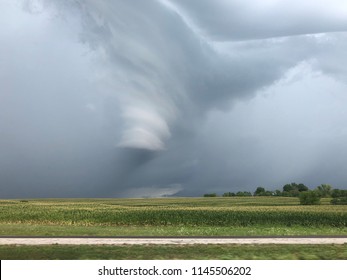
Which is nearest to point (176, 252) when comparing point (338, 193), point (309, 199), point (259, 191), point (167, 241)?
point (167, 241)

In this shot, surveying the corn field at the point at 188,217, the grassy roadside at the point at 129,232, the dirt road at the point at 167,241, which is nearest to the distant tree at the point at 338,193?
the corn field at the point at 188,217

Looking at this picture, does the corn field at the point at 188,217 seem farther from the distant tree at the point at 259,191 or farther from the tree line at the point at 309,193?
the distant tree at the point at 259,191

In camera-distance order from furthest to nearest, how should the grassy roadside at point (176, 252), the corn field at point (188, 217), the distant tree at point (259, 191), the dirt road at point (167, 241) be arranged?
the distant tree at point (259, 191), the corn field at point (188, 217), the dirt road at point (167, 241), the grassy roadside at point (176, 252)

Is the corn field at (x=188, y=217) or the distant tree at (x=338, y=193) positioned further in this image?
the distant tree at (x=338, y=193)

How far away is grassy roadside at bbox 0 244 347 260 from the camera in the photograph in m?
18.0

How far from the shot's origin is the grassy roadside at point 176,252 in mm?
18016

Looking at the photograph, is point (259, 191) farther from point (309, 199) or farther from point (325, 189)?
point (309, 199)

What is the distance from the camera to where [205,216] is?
50.8 metres

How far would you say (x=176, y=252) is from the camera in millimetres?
18984

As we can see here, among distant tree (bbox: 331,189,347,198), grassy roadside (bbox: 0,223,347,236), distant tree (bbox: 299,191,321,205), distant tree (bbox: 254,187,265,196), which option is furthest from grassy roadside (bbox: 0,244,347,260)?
distant tree (bbox: 254,187,265,196)

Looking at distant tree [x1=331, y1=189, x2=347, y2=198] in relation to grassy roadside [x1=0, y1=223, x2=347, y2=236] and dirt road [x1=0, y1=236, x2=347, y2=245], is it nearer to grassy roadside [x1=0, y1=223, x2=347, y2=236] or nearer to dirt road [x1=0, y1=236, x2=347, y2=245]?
grassy roadside [x1=0, y1=223, x2=347, y2=236]

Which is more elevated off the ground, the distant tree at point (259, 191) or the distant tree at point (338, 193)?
the distant tree at point (259, 191)
